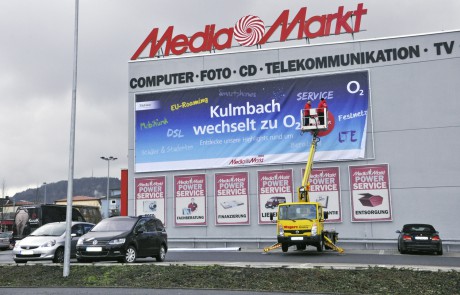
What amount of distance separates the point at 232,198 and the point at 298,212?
30.8 ft

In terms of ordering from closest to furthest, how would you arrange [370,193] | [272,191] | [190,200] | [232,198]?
[370,193] → [272,191] → [232,198] → [190,200]

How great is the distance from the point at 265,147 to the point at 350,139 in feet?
15.6

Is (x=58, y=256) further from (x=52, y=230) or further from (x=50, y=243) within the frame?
(x=52, y=230)

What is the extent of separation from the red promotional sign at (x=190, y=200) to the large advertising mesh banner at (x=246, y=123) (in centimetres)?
84

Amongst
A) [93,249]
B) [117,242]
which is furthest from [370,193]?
[93,249]

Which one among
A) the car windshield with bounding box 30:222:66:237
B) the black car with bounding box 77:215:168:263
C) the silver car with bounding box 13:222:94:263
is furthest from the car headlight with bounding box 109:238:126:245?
the car windshield with bounding box 30:222:66:237

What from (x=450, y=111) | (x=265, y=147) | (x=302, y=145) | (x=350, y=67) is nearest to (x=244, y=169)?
(x=265, y=147)

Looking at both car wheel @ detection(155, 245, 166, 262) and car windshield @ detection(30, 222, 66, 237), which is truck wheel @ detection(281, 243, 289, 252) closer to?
car wheel @ detection(155, 245, 166, 262)

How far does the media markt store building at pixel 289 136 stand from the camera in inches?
1106

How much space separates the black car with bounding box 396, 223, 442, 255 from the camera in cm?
2305

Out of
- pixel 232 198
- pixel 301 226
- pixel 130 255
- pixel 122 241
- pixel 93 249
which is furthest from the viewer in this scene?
pixel 232 198

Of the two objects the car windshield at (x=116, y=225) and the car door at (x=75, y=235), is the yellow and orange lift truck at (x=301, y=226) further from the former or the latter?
the car door at (x=75, y=235)

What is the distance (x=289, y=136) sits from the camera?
3027 cm

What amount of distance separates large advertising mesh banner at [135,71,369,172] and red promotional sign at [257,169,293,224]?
2.58 feet
